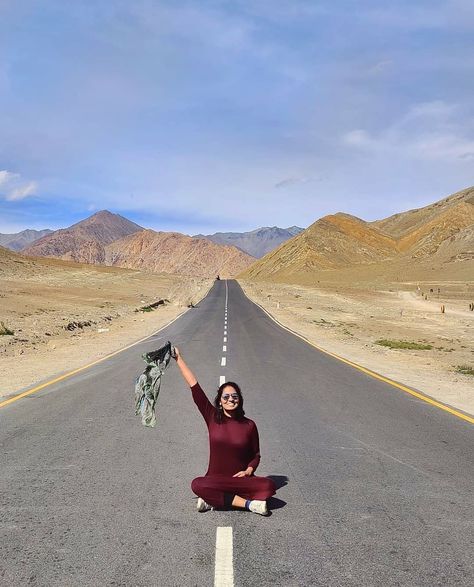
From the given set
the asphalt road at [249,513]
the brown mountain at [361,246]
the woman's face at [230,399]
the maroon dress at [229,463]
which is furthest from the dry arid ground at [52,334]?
the brown mountain at [361,246]

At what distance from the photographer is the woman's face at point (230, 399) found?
492cm

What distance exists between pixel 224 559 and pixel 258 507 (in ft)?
2.82

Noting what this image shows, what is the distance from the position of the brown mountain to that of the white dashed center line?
11657 centimetres

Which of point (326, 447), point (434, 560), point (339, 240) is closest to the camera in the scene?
point (434, 560)

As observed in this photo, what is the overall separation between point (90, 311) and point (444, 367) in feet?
98.3

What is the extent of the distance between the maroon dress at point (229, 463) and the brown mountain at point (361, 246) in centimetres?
11588

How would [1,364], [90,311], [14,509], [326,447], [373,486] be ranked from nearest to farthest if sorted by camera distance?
[14,509] < [373,486] < [326,447] < [1,364] < [90,311]

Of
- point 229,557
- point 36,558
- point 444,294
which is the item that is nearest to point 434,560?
point 229,557

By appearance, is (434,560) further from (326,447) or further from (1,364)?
(1,364)

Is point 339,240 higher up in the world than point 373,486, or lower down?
higher up

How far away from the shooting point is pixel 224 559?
392cm

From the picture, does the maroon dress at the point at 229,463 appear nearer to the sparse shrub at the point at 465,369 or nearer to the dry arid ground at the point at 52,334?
the dry arid ground at the point at 52,334

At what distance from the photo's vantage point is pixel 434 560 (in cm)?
394

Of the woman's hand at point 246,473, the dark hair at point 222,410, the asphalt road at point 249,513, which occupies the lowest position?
the asphalt road at point 249,513
